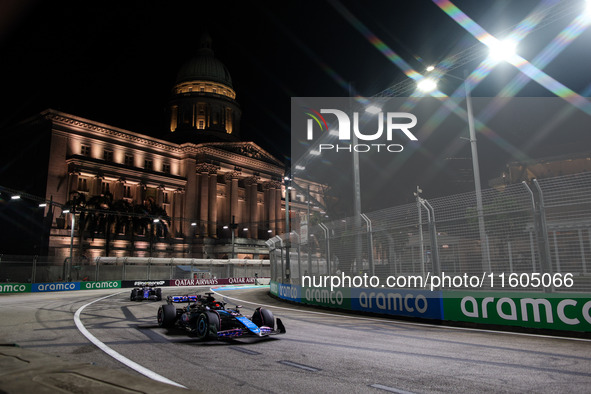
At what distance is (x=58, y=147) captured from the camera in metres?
56.7

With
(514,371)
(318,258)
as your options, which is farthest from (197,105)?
(514,371)

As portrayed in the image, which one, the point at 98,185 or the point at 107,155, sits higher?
the point at 107,155

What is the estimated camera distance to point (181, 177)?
70875 millimetres

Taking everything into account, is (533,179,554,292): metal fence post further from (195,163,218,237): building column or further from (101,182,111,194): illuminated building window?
(195,163,218,237): building column

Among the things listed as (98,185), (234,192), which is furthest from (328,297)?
(234,192)

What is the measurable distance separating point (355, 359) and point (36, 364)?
4.74 m

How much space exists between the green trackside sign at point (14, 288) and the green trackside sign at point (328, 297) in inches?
978

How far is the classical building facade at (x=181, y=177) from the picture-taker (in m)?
56.4

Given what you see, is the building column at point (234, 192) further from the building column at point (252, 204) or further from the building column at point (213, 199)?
the building column at point (213, 199)

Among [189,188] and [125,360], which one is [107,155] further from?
[125,360]

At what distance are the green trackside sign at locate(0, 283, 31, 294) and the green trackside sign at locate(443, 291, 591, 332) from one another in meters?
32.4

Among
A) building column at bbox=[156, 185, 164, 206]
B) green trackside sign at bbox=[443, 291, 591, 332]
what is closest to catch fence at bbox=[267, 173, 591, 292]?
green trackside sign at bbox=[443, 291, 591, 332]

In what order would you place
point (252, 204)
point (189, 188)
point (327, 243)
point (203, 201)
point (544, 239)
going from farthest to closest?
point (252, 204), point (203, 201), point (189, 188), point (327, 243), point (544, 239)

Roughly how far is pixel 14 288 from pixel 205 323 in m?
30.0
